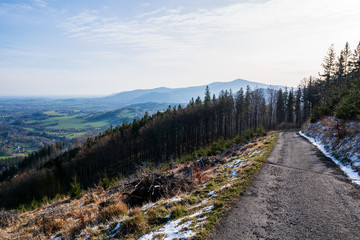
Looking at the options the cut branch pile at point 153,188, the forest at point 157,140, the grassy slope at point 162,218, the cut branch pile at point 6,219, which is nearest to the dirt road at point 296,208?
the grassy slope at point 162,218

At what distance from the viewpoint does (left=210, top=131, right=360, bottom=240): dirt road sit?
4.49 m

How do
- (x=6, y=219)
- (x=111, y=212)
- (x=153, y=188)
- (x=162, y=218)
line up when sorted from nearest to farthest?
1. (x=162, y=218)
2. (x=111, y=212)
3. (x=153, y=188)
4. (x=6, y=219)

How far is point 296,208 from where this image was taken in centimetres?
568

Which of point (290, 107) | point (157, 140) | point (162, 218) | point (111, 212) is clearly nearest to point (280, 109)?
point (290, 107)

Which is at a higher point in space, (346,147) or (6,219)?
(346,147)

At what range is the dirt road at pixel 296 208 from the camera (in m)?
4.49

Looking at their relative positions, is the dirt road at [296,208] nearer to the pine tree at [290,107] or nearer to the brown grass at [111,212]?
the brown grass at [111,212]

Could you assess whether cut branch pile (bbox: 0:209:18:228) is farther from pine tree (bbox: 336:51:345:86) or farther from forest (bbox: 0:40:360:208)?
pine tree (bbox: 336:51:345:86)

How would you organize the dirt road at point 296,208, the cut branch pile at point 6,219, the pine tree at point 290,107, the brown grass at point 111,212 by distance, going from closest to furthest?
1. the dirt road at point 296,208
2. the brown grass at point 111,212
3. the cut branch pile at point 6,219
4. the pine tree at point 290,107

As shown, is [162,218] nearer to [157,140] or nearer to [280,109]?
[157,140]

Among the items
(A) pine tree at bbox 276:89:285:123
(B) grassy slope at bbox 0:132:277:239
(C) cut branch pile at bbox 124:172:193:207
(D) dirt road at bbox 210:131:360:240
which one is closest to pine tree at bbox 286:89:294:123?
(A) pine tree at bbox 276:89:285:123

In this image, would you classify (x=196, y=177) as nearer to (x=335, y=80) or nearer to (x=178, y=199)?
(x=178, y=199)

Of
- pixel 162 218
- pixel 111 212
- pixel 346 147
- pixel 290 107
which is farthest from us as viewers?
pixel 290 107

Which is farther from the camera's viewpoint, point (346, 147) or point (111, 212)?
point (346, 147)
